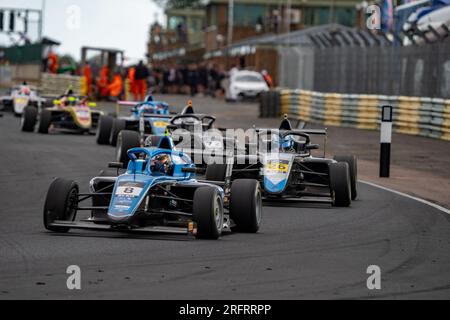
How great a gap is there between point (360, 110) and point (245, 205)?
23255mm

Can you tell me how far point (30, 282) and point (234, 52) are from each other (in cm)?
6671

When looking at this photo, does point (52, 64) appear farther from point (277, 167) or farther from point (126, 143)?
point (277, 167)

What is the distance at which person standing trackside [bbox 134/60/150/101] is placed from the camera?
157ft

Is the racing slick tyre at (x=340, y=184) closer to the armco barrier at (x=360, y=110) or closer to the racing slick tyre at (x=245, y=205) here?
the racing slick tyre at (x=245, y=205)

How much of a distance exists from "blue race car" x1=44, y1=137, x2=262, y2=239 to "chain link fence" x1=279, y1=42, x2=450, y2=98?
17801 mm

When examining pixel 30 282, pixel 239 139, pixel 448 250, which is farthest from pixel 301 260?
pixel 239 139

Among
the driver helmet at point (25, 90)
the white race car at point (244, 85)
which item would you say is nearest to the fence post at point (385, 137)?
the driver helmet at point (25, 90)

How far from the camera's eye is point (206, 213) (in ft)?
37.4

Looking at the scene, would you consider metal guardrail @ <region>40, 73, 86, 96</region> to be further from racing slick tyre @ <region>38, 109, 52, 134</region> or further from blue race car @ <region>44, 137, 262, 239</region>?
blue race car @ <region>44, 137, 262, 239</region>

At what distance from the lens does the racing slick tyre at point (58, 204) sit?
38.6 ft

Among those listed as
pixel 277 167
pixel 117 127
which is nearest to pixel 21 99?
pixel 117 127

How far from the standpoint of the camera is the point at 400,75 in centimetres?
3272

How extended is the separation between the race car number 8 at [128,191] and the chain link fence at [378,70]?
18753mm
